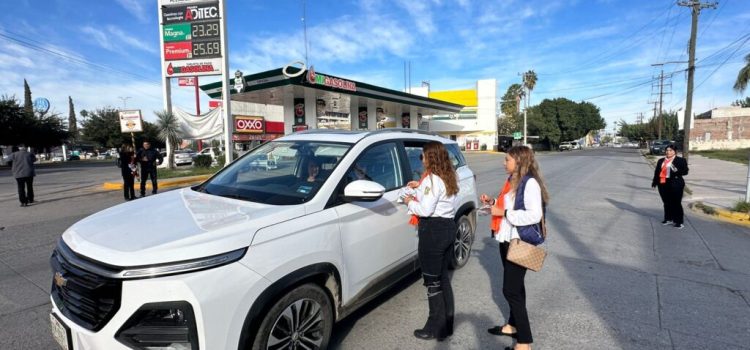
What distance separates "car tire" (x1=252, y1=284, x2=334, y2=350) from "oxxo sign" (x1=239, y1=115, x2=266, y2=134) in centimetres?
3181

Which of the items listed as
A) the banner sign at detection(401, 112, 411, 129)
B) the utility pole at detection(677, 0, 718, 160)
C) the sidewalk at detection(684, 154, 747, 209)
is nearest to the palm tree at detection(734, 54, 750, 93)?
the utility pole at detection(677, 0, 718, 160)

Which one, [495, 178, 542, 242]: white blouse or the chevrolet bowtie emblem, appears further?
Result: [495, 178, 542, 242]: white blouse

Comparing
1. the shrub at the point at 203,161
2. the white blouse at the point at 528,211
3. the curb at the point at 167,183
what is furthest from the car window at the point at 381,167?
the shrub at the point at 203,161

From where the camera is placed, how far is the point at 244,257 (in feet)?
7.34

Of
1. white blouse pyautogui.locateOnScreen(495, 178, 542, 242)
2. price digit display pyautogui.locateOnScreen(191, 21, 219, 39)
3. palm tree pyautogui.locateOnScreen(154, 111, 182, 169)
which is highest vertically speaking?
price digit display pyautogui.locateOnScreen(191, 21, 219, 39)

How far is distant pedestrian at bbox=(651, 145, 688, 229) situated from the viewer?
7.45 m

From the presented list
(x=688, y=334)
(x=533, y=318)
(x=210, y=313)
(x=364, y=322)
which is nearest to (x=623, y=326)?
(x=688, y=334)

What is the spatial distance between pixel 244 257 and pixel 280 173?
147 centimetres

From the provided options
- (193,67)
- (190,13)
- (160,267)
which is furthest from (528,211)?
(190,13)

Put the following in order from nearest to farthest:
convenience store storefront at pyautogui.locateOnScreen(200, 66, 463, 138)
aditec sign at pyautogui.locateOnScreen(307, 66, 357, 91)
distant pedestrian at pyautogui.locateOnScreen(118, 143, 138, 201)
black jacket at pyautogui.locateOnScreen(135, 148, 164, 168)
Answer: distant pedestrian at pyautogui.locateOnScreen(118, 143, 138, 201) → black jacket at pyautogui.locateOnScreen(135, 148, 164, 168) → aditec sign at pyautogui.locateOnScreen(307, 66, 357, 91) → convenience store storefront at pyautogui.locateOnScreen(200, 66, 463, 138)

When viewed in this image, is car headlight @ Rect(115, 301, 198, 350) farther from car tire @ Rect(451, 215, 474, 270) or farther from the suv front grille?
car tire @ Rect(451, 215, 474, 270)

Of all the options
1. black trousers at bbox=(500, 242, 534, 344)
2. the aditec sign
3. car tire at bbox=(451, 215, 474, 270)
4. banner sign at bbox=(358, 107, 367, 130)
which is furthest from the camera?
banner sign at bbox=(358, 107, 367, 130)

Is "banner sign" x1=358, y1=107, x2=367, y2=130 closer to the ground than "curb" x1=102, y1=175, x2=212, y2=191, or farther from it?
farther from it

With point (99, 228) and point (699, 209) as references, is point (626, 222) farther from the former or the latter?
point (99, 228)
